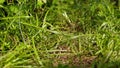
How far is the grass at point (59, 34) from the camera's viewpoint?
286cm

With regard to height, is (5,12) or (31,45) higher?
(5,12)

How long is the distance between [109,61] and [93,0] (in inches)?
37.7

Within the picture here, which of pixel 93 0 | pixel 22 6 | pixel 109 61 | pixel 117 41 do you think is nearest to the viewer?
pixel 109 61

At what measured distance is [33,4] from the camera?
346cm

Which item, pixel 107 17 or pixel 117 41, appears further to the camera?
pixel 107 17

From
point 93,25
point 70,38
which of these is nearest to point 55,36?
point 70,38

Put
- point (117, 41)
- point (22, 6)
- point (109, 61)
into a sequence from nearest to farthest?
point (109, 61) < point (117, 41) < point (22, 6)

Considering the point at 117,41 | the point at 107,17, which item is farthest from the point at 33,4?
the point at 117,41

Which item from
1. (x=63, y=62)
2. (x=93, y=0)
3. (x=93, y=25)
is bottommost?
(x=63, y=62)

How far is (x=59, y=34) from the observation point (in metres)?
3.18

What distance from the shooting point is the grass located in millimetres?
2861

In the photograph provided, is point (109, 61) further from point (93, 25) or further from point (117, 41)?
point (93, 25)

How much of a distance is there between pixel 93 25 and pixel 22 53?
0.88m

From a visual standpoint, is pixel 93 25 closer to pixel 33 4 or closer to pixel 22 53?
pixel 33 4
